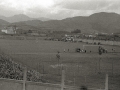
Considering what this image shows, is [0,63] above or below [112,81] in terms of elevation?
above

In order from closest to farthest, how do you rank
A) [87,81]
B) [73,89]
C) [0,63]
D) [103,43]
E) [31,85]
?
1. [73,89]
2. [31,85]
3. [0,63]
4. [87,81]
5. [103,43]

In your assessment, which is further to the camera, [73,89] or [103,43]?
[103,43]

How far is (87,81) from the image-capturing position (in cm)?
2238

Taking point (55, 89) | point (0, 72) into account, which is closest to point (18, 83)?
point (55, 89)

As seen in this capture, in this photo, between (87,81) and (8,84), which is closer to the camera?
(8,84)

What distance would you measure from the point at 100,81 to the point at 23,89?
1251 cm

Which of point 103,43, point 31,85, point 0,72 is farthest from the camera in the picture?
point 103,43

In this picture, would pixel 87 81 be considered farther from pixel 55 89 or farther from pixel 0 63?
pixel 55 89

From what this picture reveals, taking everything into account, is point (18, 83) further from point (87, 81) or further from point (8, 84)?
point (87, 81)

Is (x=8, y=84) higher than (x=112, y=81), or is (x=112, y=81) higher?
(x=8, y=84)

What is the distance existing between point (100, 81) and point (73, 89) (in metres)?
12.4

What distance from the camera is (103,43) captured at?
11075cm

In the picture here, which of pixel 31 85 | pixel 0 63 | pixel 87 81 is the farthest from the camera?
pixel 87 81

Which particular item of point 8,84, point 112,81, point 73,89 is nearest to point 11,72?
point 8,84
